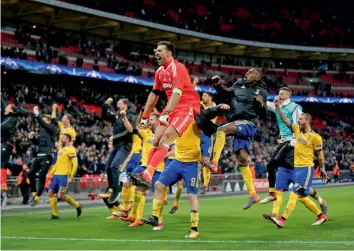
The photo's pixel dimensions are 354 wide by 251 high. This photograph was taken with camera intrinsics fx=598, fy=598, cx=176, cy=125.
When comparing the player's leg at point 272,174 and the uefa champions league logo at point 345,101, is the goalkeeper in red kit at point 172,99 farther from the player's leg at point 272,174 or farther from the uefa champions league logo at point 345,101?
the uefa champions league logo at point 345,101

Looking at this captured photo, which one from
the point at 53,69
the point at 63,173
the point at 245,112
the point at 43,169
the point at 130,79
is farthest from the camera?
the point at 130,79

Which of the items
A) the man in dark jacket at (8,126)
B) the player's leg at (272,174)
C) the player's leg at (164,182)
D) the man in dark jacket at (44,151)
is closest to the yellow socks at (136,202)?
the player's leg at (164,182)

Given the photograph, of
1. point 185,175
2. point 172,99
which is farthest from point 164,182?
point 172,99

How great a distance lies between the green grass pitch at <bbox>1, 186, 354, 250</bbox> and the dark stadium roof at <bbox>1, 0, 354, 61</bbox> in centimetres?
2457

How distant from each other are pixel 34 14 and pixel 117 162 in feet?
90.6

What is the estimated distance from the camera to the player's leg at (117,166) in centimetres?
1309

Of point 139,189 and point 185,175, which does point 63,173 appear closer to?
point 139,189

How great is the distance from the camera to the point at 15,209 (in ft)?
57.4

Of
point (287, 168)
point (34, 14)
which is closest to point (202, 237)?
point (287, 168)

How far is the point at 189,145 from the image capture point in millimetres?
9656

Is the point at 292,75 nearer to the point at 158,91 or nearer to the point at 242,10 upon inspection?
the point at 242,10

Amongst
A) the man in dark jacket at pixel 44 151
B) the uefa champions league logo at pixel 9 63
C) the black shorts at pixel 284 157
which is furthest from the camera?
the uefa champions league logo at pixel 9 63

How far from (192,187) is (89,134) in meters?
21.5

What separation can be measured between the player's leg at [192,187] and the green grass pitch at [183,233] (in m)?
0.19
